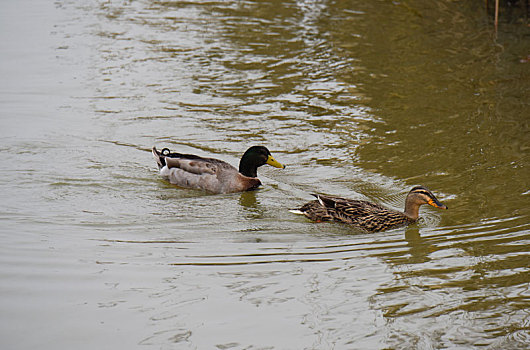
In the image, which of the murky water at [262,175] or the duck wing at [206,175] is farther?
the duck wing at [206,175]

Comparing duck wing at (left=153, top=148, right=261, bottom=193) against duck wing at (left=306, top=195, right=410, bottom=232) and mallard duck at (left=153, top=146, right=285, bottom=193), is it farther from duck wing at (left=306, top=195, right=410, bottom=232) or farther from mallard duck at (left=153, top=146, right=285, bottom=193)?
duck wing at (left=306, top=195, right=410, bottom=232)

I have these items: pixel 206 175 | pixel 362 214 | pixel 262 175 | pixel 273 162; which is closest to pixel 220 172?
pixel 206 175

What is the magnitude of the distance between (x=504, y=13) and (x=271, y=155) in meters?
11.2

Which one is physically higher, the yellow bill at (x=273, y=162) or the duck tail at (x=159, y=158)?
the yellow bill at (x=273, y=162)

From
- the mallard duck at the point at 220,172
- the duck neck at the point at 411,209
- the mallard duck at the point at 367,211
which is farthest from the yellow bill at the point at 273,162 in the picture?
the duck neck at the point at 411,209

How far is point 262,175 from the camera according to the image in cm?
1152

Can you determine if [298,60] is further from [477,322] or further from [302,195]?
[477,322]

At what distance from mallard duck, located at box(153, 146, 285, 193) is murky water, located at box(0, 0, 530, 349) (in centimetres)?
25

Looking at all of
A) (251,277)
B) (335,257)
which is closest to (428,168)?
Answer: (335,257)

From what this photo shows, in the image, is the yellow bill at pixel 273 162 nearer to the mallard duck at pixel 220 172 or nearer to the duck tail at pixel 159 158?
the mallard duck at pixel 220 172

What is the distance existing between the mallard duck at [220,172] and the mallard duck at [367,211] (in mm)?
1555

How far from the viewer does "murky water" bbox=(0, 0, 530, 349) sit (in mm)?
6641

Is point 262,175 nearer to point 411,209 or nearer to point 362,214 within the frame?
point 362,214

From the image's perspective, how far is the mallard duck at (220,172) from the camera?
10680 millimetres
